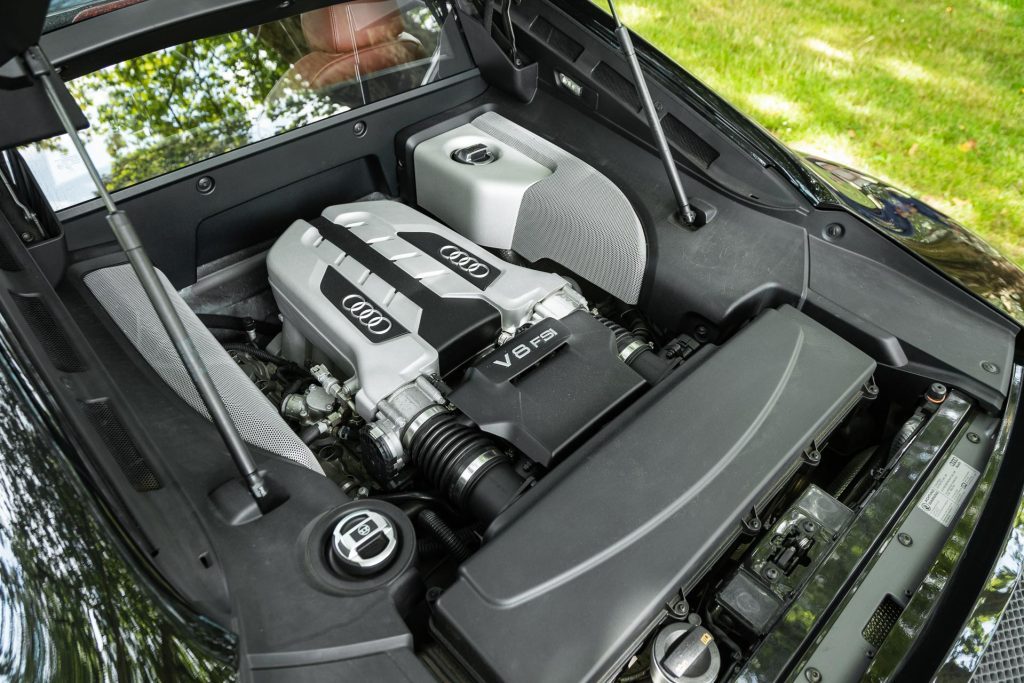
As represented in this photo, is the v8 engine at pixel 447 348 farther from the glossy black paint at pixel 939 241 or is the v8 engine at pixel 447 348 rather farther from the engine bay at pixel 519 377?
the glossy black paint at pixel 939 241

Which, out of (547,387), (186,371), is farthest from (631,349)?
(186,371)

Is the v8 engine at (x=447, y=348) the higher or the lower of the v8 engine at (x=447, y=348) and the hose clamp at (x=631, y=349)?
the lower

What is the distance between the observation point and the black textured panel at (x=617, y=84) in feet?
6.08

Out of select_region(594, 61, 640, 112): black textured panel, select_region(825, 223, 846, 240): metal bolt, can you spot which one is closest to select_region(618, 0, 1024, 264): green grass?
select_region(825, 223, 846, 240): metal bolt

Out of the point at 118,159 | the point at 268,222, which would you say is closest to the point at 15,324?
the point at 118,159

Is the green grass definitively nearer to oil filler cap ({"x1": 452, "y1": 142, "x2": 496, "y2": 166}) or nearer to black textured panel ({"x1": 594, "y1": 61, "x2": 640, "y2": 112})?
black textured panel ({"x1": 594, "y1": 61, "x2": 640, "y2": 112})

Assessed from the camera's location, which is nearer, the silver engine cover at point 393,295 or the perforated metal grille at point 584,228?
the silver engine cover at point 393,295

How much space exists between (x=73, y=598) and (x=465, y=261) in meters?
1.04

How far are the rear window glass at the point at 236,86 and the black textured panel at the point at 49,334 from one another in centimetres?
37

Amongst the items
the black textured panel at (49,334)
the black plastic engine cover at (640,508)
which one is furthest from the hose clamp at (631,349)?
the black textured panel at (49,334)

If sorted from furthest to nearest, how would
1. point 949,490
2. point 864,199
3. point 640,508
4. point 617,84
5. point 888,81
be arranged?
point 888,81, point 617,84, point 864,199, point 949,490, point 640,508

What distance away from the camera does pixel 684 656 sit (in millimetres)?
1062

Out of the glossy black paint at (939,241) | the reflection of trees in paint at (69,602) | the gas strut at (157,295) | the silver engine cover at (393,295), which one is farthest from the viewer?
the glossy black paint at (939,241)

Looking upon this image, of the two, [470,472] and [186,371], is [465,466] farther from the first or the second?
[186,371]
